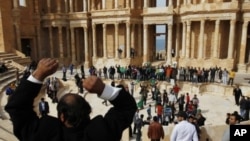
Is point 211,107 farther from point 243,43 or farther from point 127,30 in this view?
point 127,30

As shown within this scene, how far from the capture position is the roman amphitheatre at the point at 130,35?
78.1 ft

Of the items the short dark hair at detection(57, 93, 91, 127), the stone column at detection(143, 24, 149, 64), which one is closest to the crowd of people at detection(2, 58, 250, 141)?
the stone column at detection(143, 24, 149, 64)

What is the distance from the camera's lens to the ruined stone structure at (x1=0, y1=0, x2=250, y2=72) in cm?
2484

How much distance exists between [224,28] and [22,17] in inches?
914

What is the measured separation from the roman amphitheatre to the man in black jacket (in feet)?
50.0

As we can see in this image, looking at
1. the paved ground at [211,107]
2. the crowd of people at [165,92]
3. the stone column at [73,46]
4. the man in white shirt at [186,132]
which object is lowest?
the paved ground at [211,107]

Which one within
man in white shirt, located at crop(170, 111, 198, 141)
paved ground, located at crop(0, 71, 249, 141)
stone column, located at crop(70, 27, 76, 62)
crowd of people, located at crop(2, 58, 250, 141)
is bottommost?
paved ground, located at crop(0, 71, 249, 141)

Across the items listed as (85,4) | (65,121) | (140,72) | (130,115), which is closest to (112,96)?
(130,115)

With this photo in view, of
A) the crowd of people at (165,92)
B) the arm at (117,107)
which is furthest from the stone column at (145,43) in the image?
the arm at (117,107)

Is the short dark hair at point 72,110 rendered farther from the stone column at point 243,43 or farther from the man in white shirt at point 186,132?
the stone column at point 243,43

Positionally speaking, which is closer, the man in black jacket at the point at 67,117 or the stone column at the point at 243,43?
the man in black jacket at the point at 67,117

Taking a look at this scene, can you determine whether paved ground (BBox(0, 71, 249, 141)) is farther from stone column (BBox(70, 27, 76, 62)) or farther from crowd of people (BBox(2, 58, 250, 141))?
stone column (BBox(70, 27, 76, 62))

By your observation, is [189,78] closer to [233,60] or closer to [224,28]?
[233,60]

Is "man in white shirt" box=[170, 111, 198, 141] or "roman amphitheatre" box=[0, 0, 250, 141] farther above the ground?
"roman amphitheatre" box=[0, 0, 250, 141]
